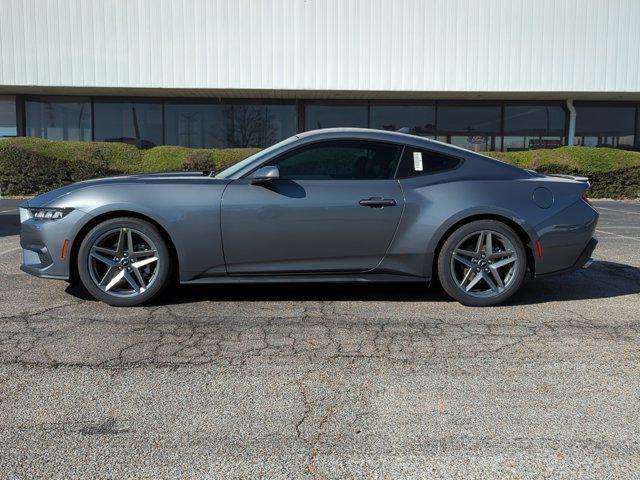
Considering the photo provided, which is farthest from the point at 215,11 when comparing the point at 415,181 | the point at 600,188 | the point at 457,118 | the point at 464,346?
the point at 464,346

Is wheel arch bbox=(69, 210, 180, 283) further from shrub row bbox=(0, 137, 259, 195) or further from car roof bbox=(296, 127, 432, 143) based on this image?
shrub row bbox=(0, 137, 259, 195)

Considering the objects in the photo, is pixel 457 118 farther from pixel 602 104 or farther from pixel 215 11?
pixel 215 11

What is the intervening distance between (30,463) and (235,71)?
16443mm

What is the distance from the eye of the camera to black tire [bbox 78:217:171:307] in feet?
14.9

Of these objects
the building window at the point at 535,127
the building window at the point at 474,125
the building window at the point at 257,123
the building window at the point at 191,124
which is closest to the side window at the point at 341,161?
the building window at the point at 257,123

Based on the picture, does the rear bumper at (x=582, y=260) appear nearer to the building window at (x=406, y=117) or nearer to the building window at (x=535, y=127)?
the building window at (x=406, y=117)

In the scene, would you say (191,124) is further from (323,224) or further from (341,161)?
(323,224)

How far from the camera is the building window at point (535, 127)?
2055cm

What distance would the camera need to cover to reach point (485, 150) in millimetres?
20156

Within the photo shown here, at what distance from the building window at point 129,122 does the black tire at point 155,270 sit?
633 inches

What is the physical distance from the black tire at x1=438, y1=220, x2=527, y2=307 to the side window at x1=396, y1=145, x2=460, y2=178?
0.53 metres

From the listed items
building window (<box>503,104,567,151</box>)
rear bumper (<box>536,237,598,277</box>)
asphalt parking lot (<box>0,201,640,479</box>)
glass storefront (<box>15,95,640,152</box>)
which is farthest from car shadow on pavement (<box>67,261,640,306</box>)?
building window (<box>503,104,567,151</box>)

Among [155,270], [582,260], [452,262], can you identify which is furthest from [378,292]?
[155,270]

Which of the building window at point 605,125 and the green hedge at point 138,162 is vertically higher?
the building window at point 605,125
